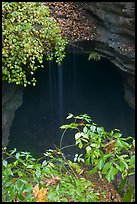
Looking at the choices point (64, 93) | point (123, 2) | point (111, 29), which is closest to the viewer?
point (123, 2)

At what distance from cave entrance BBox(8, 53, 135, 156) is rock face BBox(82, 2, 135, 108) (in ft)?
5.89

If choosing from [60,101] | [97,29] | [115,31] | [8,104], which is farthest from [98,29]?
[60,101]

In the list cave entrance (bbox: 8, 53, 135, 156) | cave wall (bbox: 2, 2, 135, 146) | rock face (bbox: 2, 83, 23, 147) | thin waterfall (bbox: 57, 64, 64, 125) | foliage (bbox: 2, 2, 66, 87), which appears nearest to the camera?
foliage (bbox: 2, 2, 66, 87)

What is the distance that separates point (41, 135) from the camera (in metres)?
8.79

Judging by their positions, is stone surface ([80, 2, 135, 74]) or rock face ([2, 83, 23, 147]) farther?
rock face ([2, 83, 23, 147])

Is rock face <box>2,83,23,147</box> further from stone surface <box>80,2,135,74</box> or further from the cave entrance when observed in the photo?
stone surface <box>80,2,135,74</box>

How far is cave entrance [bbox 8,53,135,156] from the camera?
8.65 m

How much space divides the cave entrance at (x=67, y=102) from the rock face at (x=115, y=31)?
5.89 feet

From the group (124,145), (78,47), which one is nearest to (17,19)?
(78,47)

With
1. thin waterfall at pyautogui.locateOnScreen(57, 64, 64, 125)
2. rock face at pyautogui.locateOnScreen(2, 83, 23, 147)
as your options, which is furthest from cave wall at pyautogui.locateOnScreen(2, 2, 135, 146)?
thin waterfall at pyautogui.locateOnScreen(57, 64, 64, 125)

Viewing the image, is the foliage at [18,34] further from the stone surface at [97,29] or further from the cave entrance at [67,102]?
the cave entrance at [67,102]

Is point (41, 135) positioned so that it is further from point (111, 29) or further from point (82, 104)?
point (111, 29)

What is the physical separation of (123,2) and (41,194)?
4.65 meters

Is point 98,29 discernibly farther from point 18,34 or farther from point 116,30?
point 18,34
